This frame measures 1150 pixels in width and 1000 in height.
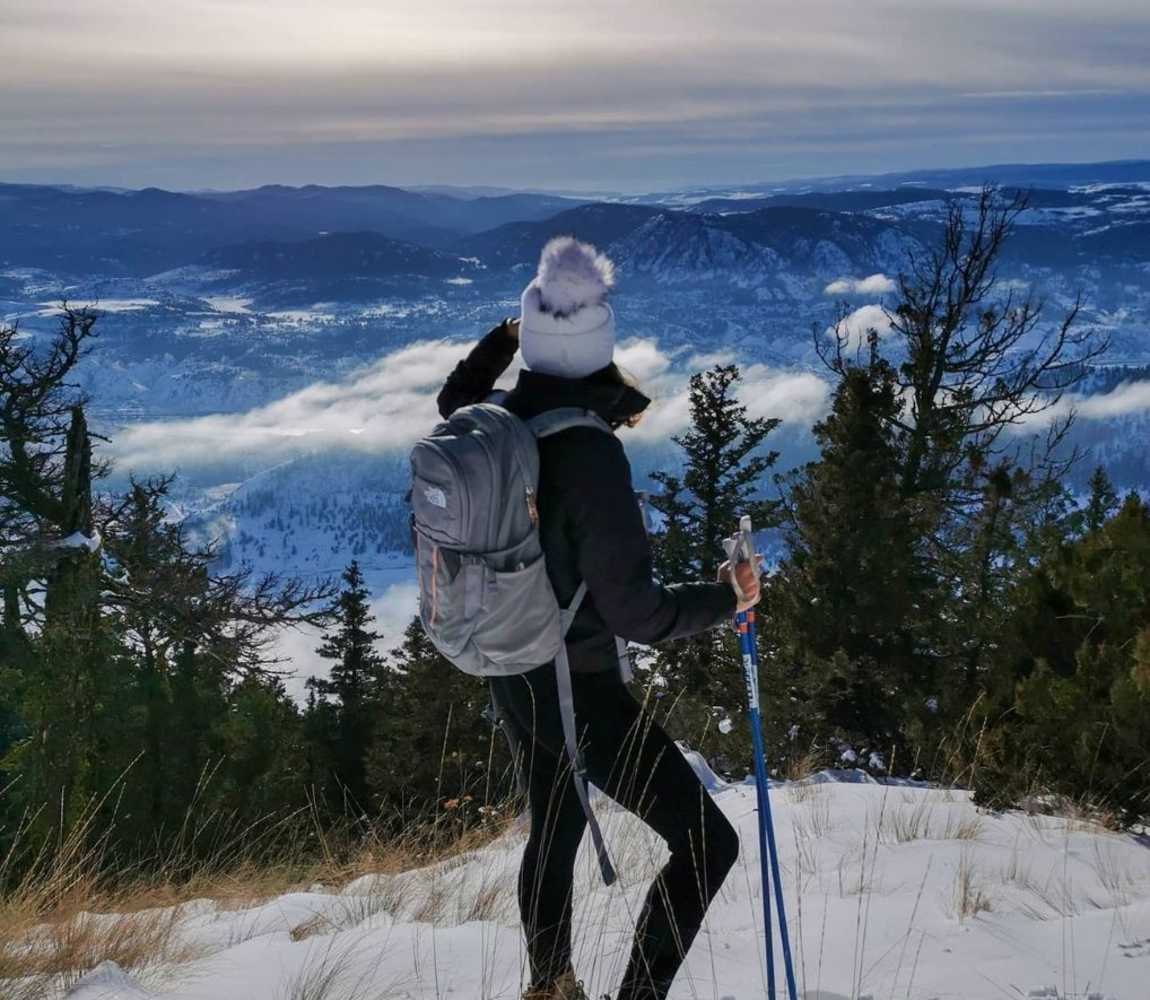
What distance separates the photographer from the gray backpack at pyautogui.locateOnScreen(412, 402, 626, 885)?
8.95 ft

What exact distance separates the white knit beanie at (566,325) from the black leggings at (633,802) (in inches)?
34.2

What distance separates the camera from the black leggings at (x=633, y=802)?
287 centimetres

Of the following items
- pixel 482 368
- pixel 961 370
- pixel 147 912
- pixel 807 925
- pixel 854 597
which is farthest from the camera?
pixel 961 370

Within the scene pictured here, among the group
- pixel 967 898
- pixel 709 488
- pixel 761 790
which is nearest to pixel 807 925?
pixel 967 898

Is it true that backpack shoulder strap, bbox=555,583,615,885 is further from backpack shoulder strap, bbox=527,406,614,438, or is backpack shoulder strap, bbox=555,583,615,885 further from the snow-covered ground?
the snow-covered ground

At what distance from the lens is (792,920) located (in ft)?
12.3

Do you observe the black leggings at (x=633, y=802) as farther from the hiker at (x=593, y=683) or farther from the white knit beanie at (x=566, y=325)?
the white knit beanie at (x=566, y=325)

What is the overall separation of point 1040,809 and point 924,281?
1308 cm

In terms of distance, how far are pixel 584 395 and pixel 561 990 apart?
1.69 m

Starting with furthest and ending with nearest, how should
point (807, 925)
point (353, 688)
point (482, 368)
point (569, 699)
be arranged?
point (353, 688) → point (807, 925) → point (482, 368) → point (569, 699)

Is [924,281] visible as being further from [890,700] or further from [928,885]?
[928,885]

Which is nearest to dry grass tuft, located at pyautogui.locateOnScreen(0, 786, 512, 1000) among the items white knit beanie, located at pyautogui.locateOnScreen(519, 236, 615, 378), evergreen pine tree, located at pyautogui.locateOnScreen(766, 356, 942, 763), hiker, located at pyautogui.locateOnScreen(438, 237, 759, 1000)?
hiker, located at pyautogui.locateOnScreen(438, 237, 759, 1000)

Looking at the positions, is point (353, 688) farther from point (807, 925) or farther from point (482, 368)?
point (482, 368)

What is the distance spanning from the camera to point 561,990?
298cm
